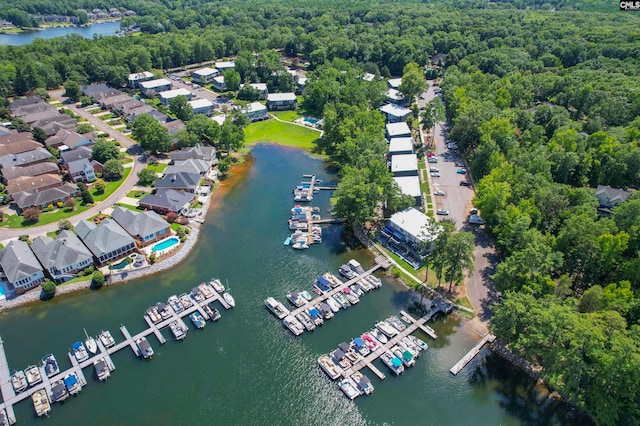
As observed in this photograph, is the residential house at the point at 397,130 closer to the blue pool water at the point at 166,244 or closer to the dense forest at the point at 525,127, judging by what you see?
the dense forest at the point at 525,127

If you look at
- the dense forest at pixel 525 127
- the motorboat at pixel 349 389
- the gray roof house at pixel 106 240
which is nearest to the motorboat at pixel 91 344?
the gray roof house at pixel 106 240

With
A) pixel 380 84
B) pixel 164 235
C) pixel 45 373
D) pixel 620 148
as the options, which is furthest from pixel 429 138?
pixel 45 373

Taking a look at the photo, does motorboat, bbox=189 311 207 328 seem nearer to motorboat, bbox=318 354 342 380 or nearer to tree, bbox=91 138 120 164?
motorboat, bbox=318 354 342 380

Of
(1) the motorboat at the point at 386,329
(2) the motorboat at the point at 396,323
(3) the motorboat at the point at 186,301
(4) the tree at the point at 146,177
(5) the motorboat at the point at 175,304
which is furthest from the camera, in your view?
(4) the tree at the point at 146,177

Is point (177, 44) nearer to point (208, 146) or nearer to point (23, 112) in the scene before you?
point (23, 112)

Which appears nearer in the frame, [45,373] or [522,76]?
[45,373]

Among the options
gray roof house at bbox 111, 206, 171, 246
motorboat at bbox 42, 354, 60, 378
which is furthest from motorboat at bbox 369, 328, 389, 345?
gray roof house at bbox 111, 206, 171, 246
